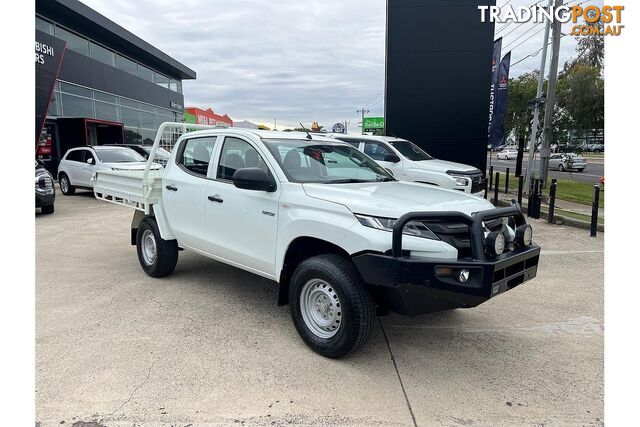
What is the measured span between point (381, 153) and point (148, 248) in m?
6.41

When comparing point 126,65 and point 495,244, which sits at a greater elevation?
point 126,65

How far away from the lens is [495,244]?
125 inches

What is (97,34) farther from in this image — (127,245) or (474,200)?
(474,200)

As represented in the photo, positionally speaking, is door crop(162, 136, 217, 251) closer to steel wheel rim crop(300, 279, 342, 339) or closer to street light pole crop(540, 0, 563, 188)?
steel wheel rim crop(300, 279, 342, 339)

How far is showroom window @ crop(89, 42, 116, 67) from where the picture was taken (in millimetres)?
Result: 26391

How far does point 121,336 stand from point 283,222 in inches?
73.6

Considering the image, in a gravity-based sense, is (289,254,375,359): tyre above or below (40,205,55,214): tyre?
below

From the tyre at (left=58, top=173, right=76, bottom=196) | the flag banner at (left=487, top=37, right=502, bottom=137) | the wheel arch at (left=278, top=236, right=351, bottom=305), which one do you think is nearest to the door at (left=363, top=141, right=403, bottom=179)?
the wheel arch at (left=278, top=236, right=351, bottom=305)

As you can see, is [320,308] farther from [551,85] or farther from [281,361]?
[551,85]

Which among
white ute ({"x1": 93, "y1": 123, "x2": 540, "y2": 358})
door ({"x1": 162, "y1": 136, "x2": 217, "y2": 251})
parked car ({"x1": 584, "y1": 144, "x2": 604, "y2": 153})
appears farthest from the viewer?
parked car ({"x1": 584, "y1": 144, "x2": 604, "y2": 153})

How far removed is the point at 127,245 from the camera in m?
7.99

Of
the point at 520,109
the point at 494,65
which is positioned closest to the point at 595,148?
the point at 520,109

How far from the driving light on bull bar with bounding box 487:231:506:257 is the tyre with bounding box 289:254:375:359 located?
3.14 ft

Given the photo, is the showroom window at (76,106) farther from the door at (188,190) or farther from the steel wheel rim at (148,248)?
the door at (188,190)
